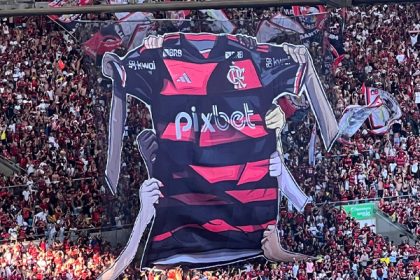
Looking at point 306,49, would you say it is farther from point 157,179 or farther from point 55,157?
point 55,157

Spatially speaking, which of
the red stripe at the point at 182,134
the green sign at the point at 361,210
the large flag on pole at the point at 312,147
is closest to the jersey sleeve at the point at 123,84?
the red stripe at the point at 182,134

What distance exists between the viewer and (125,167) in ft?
78.6

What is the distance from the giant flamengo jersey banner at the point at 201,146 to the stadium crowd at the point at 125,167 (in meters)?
0.33

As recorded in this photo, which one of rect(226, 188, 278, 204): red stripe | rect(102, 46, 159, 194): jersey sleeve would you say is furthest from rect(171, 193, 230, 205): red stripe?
rect(102, 46, 159, 194): jersey sleeve

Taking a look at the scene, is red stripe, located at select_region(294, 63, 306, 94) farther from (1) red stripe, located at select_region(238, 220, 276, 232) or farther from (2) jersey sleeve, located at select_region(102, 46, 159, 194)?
(2) jersey sleeve, located at select_region(102, 46, 159, 194)

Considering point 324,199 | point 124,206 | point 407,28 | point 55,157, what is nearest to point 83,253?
point 124,206

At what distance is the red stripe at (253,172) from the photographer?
23.8m

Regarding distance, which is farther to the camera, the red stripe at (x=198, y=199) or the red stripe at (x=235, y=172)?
the red stripe at (x=235, y=172)

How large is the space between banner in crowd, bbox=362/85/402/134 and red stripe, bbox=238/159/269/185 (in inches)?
323

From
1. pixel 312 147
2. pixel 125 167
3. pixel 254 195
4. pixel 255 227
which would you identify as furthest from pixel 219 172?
pixel 312 147

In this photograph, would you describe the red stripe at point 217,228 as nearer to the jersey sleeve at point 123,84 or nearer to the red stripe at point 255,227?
the red stripe at point 255,227

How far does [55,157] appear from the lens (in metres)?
27.7

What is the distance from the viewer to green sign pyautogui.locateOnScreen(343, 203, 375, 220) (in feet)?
95.4

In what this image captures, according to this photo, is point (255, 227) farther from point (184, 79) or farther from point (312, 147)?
point (184, 79)
